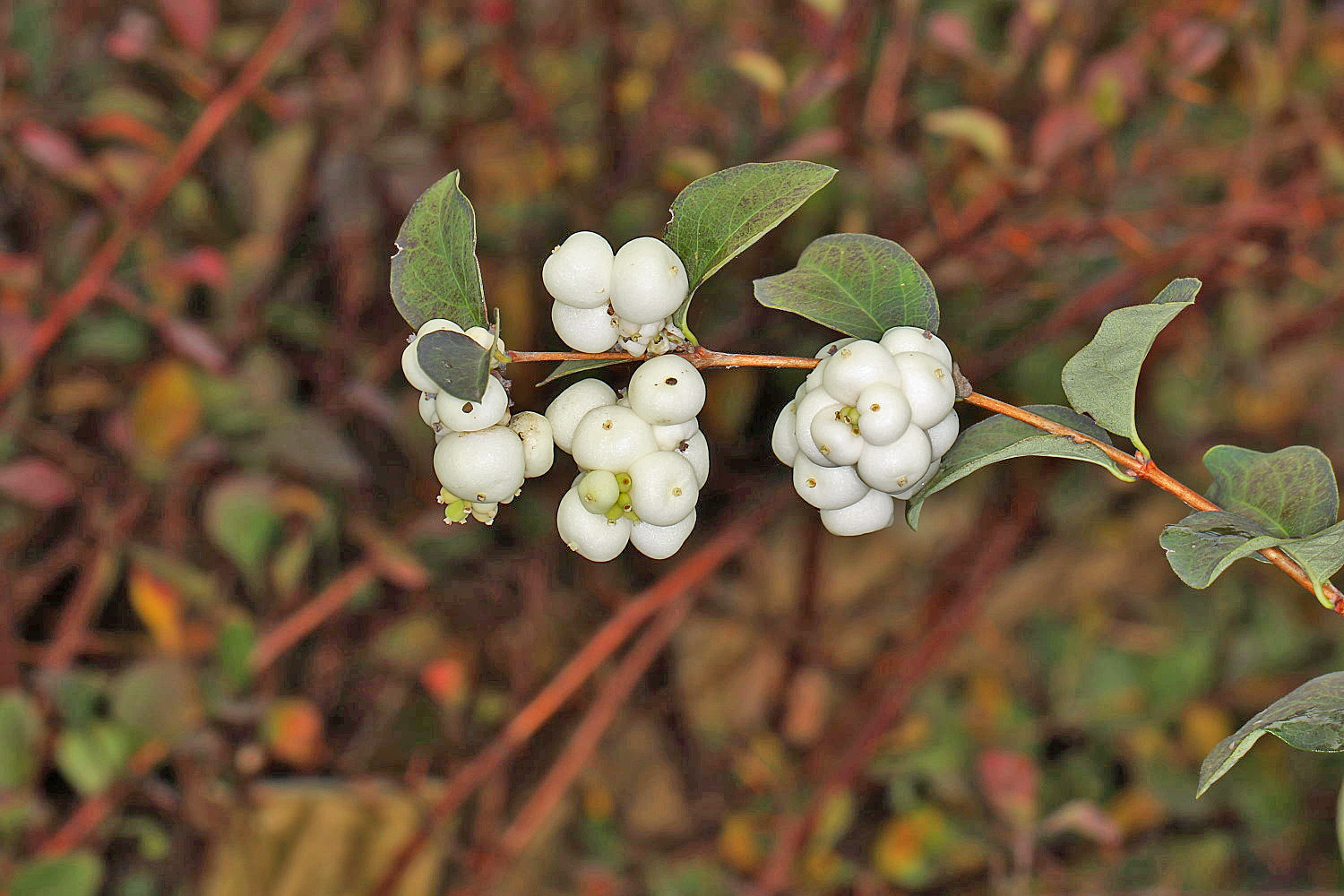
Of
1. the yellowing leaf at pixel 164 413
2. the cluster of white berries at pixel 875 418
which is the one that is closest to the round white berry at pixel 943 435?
the cluster of white berries at pixel 875 418

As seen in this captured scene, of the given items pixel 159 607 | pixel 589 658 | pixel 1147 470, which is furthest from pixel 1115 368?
pixel 159 607

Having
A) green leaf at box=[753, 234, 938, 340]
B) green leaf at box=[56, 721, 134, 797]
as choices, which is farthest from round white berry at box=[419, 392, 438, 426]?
green leaf at box=[56, 721, 134, 797]

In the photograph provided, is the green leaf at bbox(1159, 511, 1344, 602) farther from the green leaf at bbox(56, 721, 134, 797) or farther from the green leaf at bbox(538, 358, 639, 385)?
the green leaf at bbox(56, 721, 134, 797)

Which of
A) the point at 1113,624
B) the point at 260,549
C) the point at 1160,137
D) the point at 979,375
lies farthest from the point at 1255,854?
the point at 260,549

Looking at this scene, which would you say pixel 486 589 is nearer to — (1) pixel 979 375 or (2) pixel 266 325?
(2) pixel 266 325

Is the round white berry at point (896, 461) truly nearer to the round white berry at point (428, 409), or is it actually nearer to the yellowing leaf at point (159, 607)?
the round white berry at point (428, 409)

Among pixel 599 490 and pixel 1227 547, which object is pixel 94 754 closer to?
pixel 599 490
